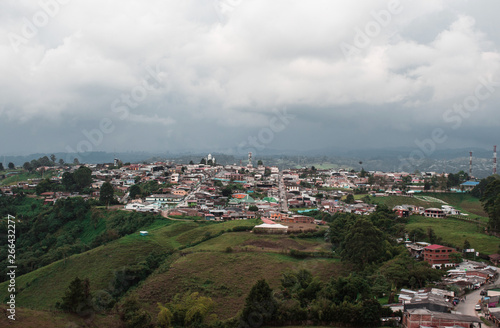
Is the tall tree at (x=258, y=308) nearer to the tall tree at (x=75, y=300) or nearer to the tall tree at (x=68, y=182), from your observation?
the tall tree at (x=75, y=300)

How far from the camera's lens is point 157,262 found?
95.2 feet

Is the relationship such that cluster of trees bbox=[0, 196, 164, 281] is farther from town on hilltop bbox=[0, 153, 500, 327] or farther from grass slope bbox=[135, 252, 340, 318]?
grass slope bbox=[135, 252, 340, 318]

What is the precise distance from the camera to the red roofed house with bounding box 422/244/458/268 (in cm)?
2677

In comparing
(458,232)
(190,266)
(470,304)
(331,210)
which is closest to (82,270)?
(190,266)

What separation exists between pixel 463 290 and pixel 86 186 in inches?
2019

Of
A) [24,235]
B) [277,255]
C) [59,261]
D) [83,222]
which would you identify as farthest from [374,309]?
[24,235]

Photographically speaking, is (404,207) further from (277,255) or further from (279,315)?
(279,315)

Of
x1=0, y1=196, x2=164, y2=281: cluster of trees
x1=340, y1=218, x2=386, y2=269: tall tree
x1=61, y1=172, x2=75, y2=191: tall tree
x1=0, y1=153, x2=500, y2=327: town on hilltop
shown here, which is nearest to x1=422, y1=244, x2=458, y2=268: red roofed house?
x1=0, y1=153, x2=500, y2=327: town on hilltop

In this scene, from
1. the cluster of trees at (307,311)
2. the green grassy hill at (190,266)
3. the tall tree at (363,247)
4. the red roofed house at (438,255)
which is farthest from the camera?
the red roofed house at (438,255)

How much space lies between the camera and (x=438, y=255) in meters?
27.0

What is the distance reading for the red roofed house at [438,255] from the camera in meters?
26.8

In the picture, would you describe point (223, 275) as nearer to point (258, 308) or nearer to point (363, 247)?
point (258, 308)

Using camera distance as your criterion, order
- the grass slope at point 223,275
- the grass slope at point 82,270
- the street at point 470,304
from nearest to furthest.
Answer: the street at point 470,304 → the grass slope at point 223,275 → the grass slope at point 82,270

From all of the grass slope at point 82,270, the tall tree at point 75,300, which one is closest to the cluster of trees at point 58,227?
the grass slope at point 82,270
